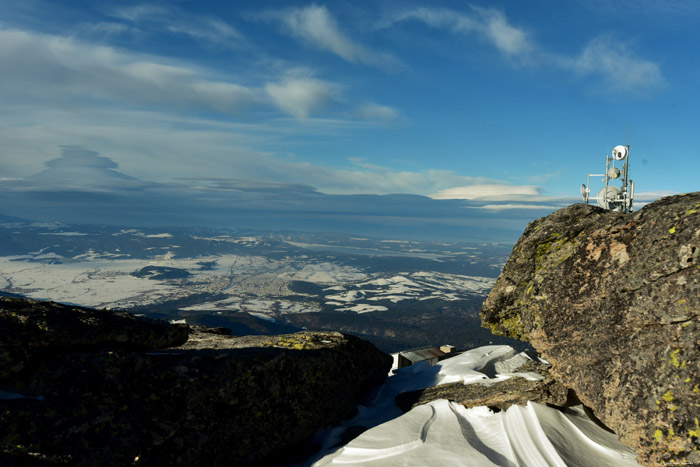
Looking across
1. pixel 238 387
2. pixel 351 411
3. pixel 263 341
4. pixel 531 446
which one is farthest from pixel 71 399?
pixel 531 446

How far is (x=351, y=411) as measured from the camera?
13992 mm

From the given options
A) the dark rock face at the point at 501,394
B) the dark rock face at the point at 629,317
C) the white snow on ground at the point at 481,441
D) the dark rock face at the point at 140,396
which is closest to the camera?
the dark rock face at the point at 629,317

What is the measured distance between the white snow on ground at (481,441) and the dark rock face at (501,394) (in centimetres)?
39

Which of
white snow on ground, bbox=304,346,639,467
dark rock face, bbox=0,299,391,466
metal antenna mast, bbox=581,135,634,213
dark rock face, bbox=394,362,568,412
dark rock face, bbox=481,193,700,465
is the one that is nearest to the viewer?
dark rock face, bbox=481,193,700,465

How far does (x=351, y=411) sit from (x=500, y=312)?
20.2 ft

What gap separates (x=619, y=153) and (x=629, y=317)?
19.8 meters

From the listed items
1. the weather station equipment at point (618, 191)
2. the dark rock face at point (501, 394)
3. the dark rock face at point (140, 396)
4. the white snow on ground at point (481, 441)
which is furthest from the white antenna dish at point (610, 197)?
the dark rock face at point (140, 396)

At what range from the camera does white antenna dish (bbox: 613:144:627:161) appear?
25.0m

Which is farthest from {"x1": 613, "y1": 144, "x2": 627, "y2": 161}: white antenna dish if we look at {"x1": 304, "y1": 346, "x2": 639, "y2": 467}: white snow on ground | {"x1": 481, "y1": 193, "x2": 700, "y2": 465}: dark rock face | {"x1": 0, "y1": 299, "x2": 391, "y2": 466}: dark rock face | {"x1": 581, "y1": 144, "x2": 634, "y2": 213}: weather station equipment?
{"x1": 0, "y1": 299, "x2": 391, "y2": 466}: dark rock face

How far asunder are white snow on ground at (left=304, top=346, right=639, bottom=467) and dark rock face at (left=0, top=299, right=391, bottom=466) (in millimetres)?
1797

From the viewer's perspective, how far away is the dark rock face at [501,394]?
38.4ft

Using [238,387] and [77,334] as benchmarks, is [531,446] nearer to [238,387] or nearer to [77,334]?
[238,387]

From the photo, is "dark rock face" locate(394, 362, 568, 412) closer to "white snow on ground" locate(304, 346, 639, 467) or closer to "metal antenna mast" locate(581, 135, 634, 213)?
"white snow on ground" locate(304, 346, 639, 467)

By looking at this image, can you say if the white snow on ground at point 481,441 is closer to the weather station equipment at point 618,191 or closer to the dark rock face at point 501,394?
the dark rock face at point 501,394
